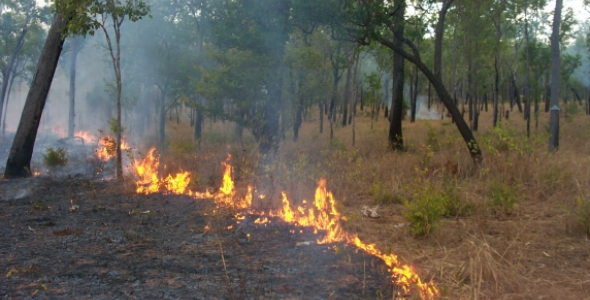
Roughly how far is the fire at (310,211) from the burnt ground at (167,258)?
0.49ft

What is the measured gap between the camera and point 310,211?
233 inches

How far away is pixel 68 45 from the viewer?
29578mm

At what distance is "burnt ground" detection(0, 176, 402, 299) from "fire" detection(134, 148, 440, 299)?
5.9 inches

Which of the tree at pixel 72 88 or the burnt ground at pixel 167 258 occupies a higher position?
the tree at pixel 72 88

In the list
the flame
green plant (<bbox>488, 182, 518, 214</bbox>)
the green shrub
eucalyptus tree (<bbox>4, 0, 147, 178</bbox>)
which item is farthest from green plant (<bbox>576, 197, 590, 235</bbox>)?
the flame

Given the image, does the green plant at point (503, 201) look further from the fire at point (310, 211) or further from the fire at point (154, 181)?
the fire at point (154, 181)

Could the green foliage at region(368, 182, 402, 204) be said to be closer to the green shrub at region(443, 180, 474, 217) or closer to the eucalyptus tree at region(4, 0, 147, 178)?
the green shrub at region(443, 180, 474, 217)

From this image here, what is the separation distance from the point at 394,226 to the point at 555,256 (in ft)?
5.69

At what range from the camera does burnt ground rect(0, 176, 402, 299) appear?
360 centimetres

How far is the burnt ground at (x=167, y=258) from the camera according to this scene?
3.60 metres

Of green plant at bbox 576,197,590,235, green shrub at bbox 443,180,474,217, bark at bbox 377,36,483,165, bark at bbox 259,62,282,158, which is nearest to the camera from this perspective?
green plant at bbox 576,197,590,235

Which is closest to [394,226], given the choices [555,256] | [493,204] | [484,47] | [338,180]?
[493,204]

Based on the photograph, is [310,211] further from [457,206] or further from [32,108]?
[32,108]

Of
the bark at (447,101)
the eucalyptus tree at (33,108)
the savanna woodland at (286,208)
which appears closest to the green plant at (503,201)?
the savanna woodland at (286,208)
